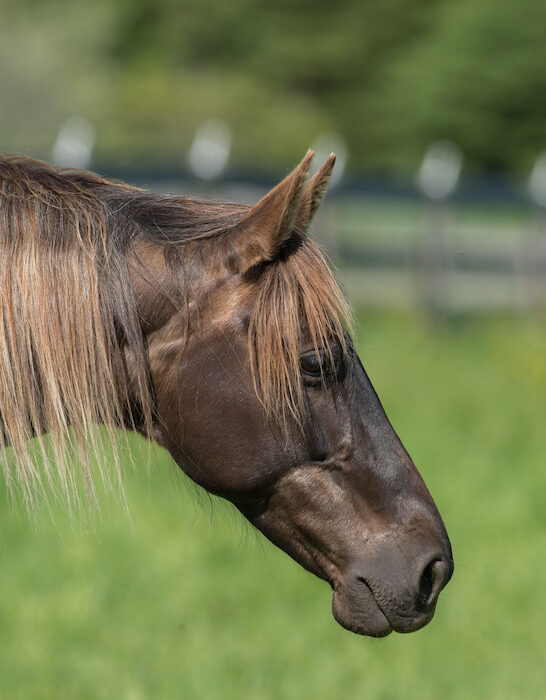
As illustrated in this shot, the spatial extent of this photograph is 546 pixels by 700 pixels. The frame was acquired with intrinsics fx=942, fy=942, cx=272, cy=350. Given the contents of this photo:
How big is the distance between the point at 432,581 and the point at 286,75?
34774 millimetres

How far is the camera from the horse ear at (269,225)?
2.22m

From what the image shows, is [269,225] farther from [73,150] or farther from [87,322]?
[73,150]

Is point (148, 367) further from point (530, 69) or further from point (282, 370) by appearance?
point (530, 69)

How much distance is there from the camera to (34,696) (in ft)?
12.6

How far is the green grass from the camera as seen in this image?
3988mm

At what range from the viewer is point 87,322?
2.32 meters

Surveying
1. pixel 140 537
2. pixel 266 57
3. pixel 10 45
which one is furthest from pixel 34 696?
pixel 266 57

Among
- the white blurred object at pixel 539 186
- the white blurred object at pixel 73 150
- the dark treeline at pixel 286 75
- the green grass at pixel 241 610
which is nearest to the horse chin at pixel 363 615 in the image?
the green grass at pixel 241 610

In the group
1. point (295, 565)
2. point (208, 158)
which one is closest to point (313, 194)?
point (295, 565)

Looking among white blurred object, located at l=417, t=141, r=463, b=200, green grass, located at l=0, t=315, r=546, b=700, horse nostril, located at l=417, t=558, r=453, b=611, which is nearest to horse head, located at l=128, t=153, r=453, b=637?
horse nostril, located at l=417, t=558, r=453, b=611

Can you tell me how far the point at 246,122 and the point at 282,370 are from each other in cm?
2941

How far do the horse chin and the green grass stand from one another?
0.55 metres

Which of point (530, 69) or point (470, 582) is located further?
point (530, 69)

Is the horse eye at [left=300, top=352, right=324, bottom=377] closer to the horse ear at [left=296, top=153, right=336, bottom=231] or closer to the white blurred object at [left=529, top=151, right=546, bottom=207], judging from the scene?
the horse ear at [left=296, top=153, right=336, bottom=231]
